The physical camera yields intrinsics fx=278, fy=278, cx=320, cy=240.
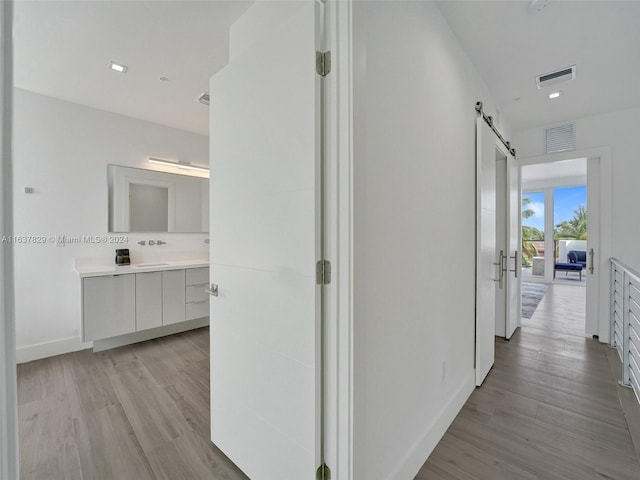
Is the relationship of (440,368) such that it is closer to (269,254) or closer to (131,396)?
(269,254)

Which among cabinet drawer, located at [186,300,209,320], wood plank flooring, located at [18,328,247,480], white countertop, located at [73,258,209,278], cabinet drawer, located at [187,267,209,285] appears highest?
white countertop, located at [73,258,209,278]

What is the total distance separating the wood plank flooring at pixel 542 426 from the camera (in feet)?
5.04

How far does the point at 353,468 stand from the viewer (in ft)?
3.54

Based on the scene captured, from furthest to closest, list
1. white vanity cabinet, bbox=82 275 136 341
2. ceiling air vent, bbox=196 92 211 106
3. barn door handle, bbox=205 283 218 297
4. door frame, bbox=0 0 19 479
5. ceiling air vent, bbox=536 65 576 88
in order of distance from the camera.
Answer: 1. ceiling air vent, bbox=196 92 211 106
2. white vanity cabinet, bbox=82 275 136 341
3. ceiling air vent, bbox=536 65 576 88
4. barn door handle, bbox=205 283 218 297
5. door frame, bbox=0 0 19 479

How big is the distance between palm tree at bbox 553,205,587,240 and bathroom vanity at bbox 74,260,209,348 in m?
9.34

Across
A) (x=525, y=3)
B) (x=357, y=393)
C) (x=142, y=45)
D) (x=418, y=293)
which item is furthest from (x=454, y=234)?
(x=142, y=45)

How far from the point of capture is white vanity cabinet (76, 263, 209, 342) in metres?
2.81

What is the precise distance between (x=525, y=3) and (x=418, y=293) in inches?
76.5

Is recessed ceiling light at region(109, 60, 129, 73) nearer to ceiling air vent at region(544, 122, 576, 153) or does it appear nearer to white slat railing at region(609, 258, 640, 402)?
white slat railing at region(609, 258, 640, 402)

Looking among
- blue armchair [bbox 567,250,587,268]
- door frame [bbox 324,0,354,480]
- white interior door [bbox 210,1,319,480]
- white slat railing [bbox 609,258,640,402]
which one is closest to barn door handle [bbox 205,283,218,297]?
white interior door [bbox 210,1,319,480]

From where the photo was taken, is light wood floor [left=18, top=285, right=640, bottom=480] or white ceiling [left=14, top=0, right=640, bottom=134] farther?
white ceiling [left=14, top=0, right=640, bottom=134]

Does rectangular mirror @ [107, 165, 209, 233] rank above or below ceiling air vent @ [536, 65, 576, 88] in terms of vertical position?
below

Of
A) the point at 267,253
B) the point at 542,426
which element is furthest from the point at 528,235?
the point at 267,253

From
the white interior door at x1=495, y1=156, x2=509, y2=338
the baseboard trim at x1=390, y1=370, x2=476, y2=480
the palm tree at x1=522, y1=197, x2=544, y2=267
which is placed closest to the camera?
the baseboard trim at x1=390, y1=370, x2=476, y2=480
